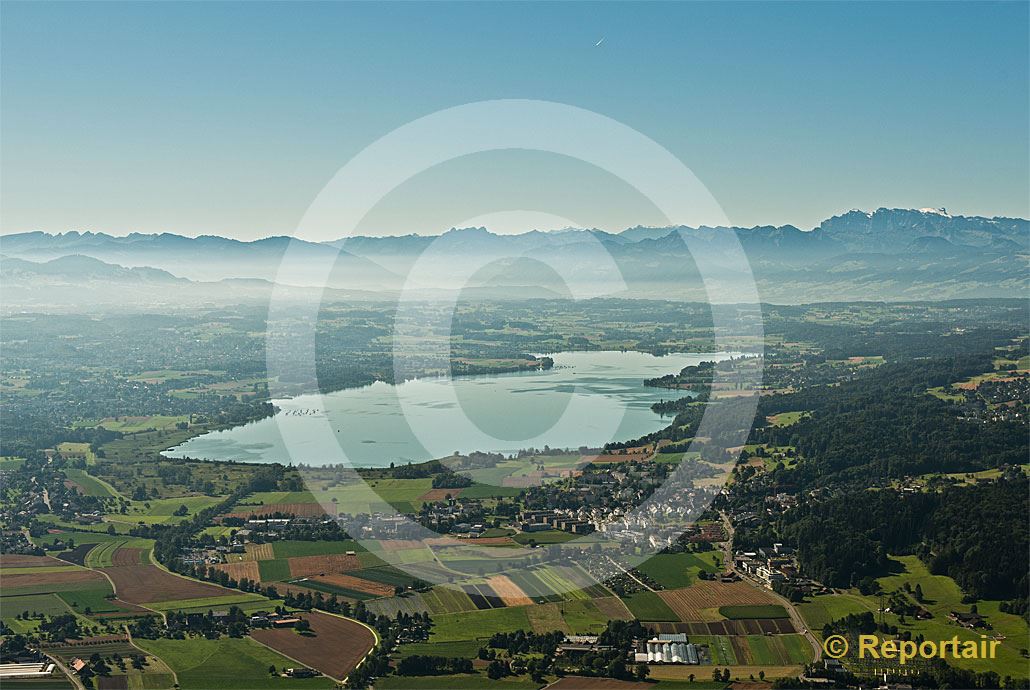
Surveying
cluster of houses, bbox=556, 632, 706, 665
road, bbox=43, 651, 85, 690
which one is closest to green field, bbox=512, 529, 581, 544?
cluster of houses, bbox=556, 632, 706, 665

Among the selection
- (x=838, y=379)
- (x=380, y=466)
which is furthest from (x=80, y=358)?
(x=838, y=379)

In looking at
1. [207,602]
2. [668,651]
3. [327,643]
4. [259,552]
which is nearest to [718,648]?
[668,651]

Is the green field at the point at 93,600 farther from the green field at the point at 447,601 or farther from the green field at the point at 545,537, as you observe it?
the green field at the point at 545,537

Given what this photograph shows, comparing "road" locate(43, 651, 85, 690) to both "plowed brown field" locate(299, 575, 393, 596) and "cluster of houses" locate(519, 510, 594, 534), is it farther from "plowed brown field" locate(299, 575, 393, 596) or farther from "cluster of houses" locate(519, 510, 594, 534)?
"cluster of houses" locate(519, 510, 594, 534)

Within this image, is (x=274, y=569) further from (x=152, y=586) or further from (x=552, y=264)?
(x=552, y=264)

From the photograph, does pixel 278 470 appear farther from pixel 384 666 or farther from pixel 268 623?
pixel 384 666

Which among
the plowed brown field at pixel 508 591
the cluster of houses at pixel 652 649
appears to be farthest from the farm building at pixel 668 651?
the plowed brown field at pixel 508 591

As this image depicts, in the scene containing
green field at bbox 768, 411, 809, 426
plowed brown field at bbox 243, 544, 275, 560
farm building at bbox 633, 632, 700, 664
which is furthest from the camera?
green field at bbox 768, 411, 809, 426
